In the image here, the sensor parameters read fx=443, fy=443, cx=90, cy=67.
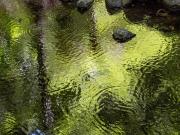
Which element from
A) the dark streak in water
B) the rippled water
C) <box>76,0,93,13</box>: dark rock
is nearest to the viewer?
the rippled water

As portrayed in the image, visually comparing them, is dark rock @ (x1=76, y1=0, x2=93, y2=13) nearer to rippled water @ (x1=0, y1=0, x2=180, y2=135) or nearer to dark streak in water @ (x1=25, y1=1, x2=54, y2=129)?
rippled water @ (x1=0, y1=0, x2=180, y2=135)

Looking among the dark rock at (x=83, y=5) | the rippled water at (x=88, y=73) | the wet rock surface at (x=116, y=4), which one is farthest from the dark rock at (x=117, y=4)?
the dark rock at (x=83, y=5)

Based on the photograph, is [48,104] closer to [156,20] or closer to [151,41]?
[151,41]

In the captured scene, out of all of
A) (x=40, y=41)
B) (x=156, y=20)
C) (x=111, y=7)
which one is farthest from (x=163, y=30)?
(x=40, y=41)

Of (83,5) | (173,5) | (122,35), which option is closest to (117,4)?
(83,5)

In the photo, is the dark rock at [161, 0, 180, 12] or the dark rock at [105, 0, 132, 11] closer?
the dark rock at [161, 0, 180, 12]

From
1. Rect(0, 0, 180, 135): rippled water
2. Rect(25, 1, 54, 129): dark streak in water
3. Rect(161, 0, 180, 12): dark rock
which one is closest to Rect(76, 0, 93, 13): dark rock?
Rect(0, 0, 180, 135): rippled water

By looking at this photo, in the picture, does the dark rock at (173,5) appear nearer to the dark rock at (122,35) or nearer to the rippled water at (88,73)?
the rippled water at (88,73)
